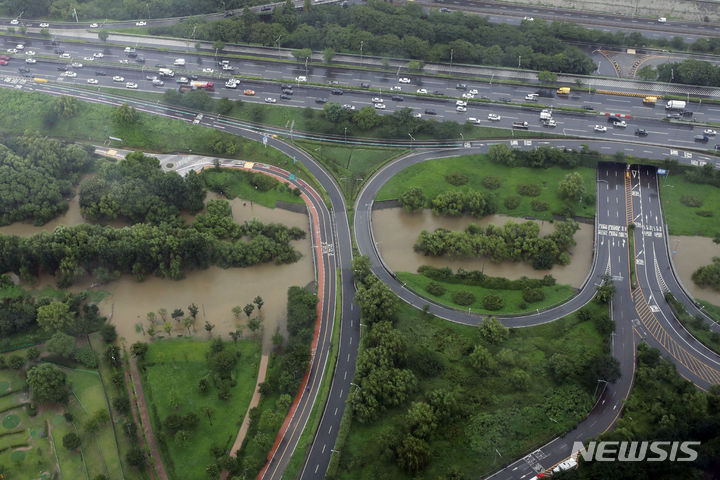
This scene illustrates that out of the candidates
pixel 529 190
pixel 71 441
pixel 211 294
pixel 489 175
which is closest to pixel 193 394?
pixel 71 441

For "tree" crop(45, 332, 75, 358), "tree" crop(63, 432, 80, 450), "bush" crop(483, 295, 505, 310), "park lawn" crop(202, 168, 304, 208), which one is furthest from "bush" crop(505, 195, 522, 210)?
"tree" crop(63, 432, 80, 450)

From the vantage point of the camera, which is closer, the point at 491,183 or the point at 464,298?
the point at 464,298

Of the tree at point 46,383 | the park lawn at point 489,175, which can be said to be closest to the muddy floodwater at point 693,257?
the park lawn at point 489,175

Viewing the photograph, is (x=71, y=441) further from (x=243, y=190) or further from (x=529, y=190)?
(x=529, y=190)

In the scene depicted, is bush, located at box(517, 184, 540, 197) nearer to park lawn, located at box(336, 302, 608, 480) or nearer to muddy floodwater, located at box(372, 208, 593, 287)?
muddy floodwater, located at box(372, 208, 593, 287)

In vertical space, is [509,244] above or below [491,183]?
below

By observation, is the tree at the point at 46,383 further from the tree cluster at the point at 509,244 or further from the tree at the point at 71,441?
the tree cluster at the point at 509,244
